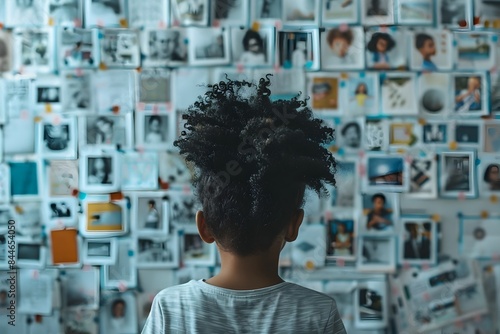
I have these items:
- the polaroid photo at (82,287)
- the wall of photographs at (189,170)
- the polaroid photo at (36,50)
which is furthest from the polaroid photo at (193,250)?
the polaroid photo at (36,50)

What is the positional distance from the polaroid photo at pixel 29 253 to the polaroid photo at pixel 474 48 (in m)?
1.18

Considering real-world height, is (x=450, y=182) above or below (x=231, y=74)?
below

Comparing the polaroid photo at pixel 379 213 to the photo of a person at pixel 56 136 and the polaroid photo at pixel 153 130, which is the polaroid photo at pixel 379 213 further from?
the photo of a person at pixel 56 136

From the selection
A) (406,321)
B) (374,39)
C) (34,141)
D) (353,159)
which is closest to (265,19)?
(374,39)

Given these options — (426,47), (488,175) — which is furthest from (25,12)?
(488,175)

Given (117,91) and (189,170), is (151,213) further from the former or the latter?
(117,91)

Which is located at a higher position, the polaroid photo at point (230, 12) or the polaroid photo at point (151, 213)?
the polaroid photo at point (230, 12)

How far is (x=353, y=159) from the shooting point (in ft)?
5.67

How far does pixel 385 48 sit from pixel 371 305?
2.17ft

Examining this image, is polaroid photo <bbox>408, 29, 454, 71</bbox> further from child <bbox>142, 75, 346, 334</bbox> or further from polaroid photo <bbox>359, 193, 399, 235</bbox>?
child <bbox>142, 75, 346, 334</bbox>

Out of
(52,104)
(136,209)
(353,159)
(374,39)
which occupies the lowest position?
→ (136,209)

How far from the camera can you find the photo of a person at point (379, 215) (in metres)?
1.73

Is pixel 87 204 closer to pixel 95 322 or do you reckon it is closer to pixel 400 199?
pixel 95 322

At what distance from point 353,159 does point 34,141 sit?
0.82m
